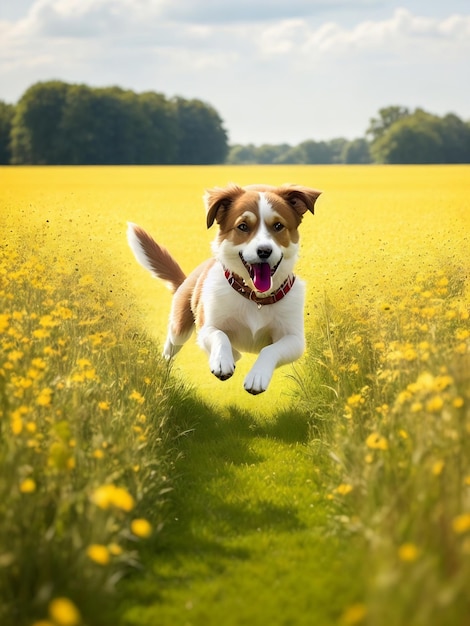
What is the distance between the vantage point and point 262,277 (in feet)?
Answer: 19.9

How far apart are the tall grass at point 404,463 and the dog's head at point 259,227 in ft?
2.91

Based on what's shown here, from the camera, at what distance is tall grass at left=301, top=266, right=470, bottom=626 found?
110 inches

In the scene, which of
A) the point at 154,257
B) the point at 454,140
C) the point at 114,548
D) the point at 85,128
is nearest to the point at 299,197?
the point at 154,257

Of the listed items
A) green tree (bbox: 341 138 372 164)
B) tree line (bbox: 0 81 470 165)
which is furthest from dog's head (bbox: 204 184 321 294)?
green tree (bbox: 341 138 372 164)

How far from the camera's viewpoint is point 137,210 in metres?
21.1

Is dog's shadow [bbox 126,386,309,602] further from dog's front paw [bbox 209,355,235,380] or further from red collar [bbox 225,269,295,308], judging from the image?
red collar [bbox 225,269,295,308]

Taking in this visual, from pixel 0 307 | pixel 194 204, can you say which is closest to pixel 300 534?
pixel 0 307

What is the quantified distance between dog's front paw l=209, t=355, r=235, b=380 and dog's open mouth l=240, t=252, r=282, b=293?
666 mm

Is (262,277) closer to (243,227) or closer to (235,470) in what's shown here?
(243,227)

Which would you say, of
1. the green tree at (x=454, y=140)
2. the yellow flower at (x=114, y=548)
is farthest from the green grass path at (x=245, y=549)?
the green tree at (x=454, y=140)

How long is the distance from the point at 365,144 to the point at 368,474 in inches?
3664

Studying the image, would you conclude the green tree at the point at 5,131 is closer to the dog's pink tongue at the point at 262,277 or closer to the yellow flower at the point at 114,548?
the dog's pink tongue at the point at 262,277

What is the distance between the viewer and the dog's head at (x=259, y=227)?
5797 mm

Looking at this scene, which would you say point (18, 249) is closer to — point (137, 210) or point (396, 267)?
point (396, 267)
